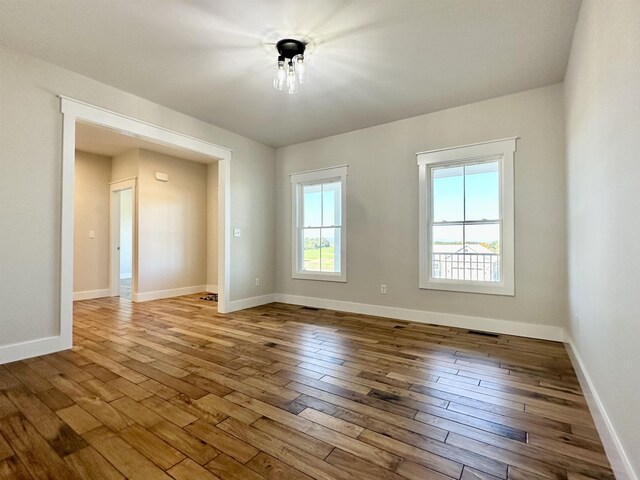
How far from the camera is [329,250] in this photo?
16.1 ft

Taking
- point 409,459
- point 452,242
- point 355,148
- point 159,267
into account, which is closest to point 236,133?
point 355,148

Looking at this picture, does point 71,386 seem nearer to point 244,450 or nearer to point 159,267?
point 244,450

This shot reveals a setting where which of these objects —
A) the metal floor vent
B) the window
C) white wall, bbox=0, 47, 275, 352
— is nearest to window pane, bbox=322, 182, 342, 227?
the window

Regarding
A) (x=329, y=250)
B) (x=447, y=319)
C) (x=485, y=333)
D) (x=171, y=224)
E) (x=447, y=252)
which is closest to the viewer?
(x=485, y=333)

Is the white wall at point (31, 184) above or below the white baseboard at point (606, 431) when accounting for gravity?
above

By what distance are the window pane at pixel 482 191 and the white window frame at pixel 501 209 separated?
7 cm

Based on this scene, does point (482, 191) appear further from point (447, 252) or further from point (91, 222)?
point (91, 222)

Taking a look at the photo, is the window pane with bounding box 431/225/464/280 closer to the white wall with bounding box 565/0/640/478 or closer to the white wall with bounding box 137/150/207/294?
the white wall with bounding box 565/0/640/478

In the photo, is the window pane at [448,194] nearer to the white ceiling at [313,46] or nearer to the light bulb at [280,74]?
the white ceiling at [313,46]

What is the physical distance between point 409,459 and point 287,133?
4328 mm

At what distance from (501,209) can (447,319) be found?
148 cm

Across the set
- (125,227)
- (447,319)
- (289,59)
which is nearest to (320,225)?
(447,319)

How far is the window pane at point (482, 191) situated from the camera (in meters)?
3.62

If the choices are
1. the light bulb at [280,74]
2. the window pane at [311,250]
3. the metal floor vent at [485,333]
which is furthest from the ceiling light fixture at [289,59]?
the metal floor vent at [485,333]
